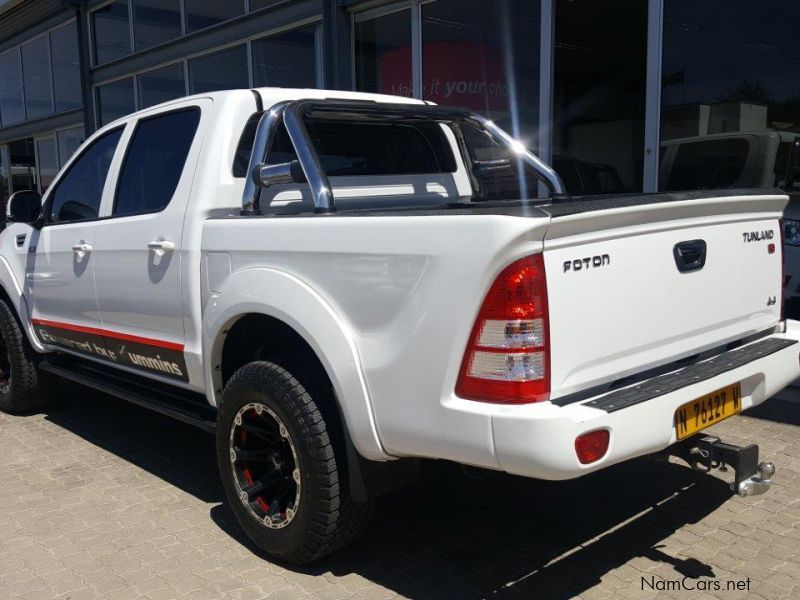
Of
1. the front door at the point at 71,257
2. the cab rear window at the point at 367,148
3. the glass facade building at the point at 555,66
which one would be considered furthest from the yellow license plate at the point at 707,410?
the glass facade building at the point at 555,66

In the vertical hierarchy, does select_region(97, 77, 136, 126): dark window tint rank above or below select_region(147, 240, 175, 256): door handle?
above

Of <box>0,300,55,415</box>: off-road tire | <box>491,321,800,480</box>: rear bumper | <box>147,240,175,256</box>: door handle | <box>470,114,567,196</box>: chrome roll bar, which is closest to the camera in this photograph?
<box>491,321,800,480</box>: rear bumper

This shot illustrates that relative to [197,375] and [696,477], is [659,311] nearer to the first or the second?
[696,477]

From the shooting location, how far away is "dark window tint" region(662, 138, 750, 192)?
6.02m

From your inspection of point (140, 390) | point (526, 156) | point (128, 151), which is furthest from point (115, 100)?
point (526, 156)

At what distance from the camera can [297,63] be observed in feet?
31.3

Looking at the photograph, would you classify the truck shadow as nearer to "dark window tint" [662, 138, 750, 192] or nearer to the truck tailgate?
the truck tailgate

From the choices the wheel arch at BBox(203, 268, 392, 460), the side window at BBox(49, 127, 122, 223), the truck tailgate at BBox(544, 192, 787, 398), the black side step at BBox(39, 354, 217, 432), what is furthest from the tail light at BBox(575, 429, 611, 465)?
the side window at BBox(49, 127, 122, 223)

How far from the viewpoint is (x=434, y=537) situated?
329 centimetres

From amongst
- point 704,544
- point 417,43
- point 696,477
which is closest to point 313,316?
point 704,544

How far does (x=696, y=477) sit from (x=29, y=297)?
4.13 m

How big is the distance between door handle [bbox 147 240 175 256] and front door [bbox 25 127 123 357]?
2.36 ft

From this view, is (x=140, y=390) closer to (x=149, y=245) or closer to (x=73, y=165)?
(x=149, y=245)
